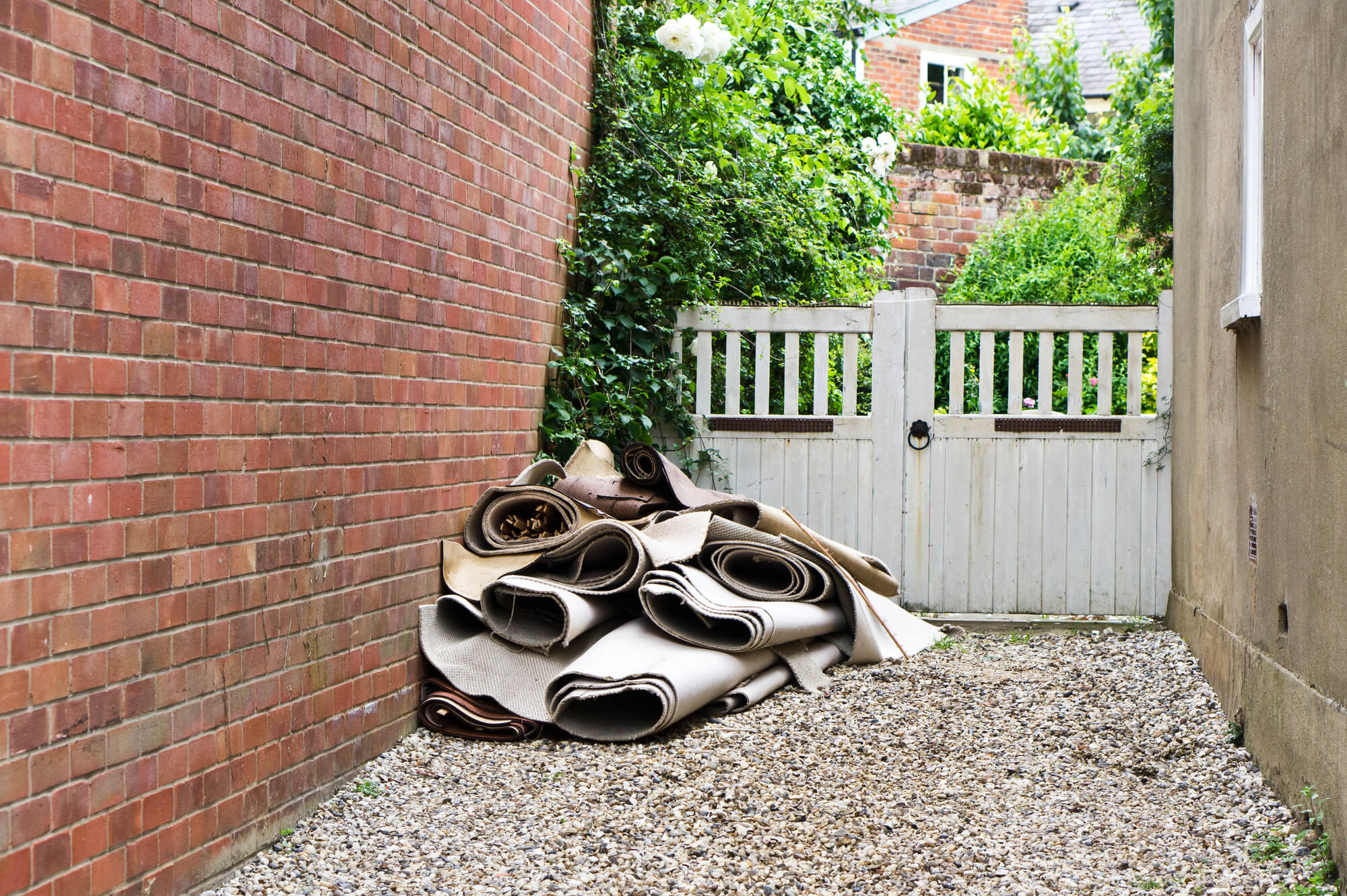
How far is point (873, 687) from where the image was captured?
525 centimetres

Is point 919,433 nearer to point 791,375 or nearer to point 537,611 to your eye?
point 791,375

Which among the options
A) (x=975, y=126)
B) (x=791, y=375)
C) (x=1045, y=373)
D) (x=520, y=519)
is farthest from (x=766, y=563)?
(x=975, y=126)

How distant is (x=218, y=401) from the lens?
124 inches

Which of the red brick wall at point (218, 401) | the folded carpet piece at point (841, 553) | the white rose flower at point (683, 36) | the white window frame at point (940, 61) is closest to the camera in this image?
the red brick wall at point (218, 401)

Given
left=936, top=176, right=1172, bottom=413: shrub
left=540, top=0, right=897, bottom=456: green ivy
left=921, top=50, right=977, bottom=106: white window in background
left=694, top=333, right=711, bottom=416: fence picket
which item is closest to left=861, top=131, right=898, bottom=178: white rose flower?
left=936, top=176, right=1172, bottom=413: shrub

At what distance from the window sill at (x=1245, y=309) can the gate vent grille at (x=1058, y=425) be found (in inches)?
78.7

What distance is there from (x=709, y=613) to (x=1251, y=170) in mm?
2644

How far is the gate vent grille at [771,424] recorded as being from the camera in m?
6.74

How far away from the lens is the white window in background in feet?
62.2

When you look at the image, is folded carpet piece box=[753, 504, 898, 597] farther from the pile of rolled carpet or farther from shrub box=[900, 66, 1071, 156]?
shrub box=[900, 66, 1071, 156]

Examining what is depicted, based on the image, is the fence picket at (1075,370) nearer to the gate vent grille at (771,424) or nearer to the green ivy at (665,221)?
the gate vent grille at (771,424)

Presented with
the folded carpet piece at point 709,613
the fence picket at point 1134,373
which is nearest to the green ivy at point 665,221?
the folded carpet piece at point 709,613

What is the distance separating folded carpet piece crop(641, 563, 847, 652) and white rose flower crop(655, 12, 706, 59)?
292cm

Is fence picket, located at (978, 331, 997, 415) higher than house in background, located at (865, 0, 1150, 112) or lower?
lower
